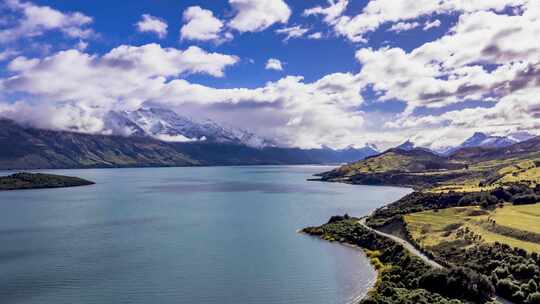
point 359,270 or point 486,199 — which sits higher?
point 486,199

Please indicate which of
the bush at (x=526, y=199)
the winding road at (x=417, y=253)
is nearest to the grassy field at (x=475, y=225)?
the winding road at (x=417, y=253)

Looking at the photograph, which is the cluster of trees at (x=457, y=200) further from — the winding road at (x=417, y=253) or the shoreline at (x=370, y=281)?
the shoreline at (x=370, y=281)

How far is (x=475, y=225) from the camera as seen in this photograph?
130 m

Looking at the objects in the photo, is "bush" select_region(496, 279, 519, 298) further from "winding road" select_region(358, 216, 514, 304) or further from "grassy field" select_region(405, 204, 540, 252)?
"grassy field" select_region(405, 204, 540, 252)

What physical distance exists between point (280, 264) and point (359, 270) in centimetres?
1679

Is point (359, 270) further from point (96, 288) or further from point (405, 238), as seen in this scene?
point (96, 288)

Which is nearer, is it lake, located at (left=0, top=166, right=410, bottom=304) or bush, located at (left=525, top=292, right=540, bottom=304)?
bush, located at (left=525, top=292, right=540, bottom=304)

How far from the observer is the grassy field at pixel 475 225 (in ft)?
374

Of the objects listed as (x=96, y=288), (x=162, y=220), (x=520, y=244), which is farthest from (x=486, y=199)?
(x=96, y=288)

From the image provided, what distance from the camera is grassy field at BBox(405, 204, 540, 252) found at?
4486 inches

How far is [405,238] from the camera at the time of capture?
130375mm

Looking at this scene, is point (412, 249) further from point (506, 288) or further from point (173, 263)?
point (173, 263)

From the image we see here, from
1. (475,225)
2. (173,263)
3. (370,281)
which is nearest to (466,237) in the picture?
(475,225)

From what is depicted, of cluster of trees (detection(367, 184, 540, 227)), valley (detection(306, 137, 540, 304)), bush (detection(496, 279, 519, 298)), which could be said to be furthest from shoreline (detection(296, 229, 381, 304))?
cluster of trees (detection(367, 184, 540, 227))
